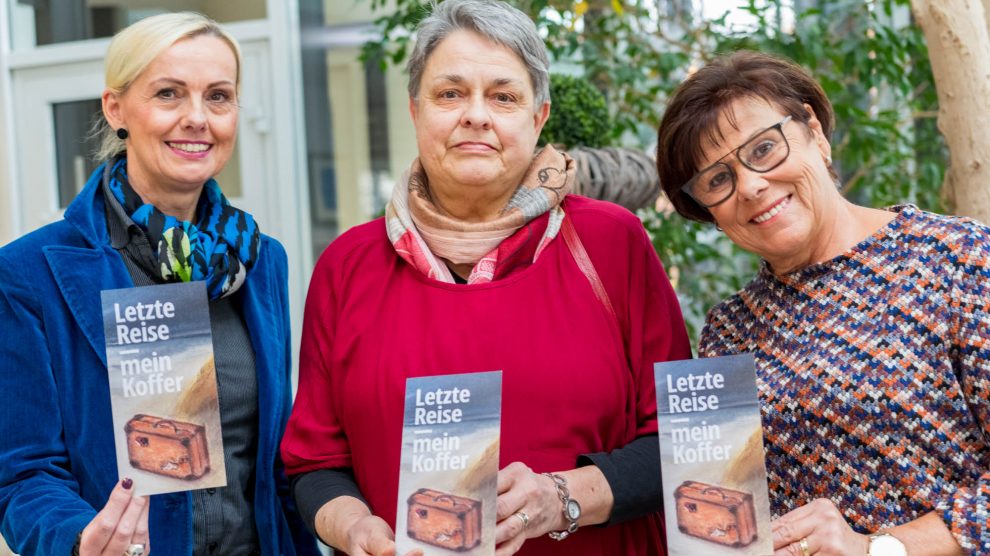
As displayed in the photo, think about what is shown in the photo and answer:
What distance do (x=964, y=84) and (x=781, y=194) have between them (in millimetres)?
922

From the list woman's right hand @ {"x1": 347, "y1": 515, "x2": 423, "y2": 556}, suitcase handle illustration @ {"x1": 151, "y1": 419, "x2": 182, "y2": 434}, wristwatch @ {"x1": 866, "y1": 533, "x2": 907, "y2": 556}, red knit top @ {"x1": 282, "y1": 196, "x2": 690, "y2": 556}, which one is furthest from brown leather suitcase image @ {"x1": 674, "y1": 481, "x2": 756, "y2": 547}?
suitcase handle illustration @ {"x1": 151, "y1": 419, "x2": 182, "y2": 434}

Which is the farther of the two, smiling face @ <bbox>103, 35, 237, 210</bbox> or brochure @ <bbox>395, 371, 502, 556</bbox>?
smiling face @ <bbox>103, 35, 237, 210</bbox>

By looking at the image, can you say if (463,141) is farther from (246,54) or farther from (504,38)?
(246,54)

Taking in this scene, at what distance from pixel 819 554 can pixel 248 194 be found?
3474 millimetres

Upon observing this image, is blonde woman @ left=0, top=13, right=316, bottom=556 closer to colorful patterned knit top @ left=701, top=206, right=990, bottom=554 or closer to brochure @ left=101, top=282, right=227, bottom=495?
brochure @ left=101, top=282, right=227, bottom=495

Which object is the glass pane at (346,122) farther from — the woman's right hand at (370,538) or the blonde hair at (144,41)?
the woman's right hand at (370,538)

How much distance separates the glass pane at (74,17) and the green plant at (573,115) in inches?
92.9

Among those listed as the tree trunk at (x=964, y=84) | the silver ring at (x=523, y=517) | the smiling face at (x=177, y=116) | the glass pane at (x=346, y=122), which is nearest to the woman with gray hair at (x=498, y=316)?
the silver ring at (x=523, y=517)

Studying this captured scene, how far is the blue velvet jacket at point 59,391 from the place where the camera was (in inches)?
70.2

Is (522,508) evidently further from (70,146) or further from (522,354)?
(70,146)

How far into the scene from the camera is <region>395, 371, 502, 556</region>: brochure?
1503 millimetres

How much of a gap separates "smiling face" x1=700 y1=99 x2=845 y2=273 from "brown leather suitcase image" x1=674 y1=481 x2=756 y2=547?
1.46 ft

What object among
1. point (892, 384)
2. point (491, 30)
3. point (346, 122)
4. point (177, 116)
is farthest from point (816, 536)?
point (346, 122)

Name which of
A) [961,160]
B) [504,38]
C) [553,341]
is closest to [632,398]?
[553,341]
